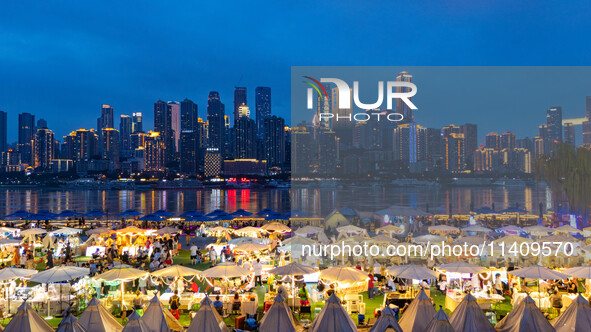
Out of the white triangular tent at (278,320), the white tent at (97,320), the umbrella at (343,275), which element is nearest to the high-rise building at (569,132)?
the umbrella at (343,275)

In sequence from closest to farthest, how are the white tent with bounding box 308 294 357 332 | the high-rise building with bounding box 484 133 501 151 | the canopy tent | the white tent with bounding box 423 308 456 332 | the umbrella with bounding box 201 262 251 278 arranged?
1. the canopy tent
2. the white tent with bounding box 423 308 456 332
3. the white tent with bounding box 308 294 357 332
4. the umbrella with bounding box 201 262 251 278
5. the high-rise building with bounding box 484 133 501 151

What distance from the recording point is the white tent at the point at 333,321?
807cm

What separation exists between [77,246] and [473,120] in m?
18.6

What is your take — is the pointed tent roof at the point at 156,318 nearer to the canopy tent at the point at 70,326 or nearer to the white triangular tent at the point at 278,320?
the canopy tent at the point at 70,326

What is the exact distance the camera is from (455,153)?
2434 centimetres

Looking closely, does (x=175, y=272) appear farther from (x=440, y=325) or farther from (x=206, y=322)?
(x=440, y=325)

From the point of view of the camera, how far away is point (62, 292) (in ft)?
40.0

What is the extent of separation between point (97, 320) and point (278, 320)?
310 centimetres

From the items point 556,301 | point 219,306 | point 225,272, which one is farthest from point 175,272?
point 556,301

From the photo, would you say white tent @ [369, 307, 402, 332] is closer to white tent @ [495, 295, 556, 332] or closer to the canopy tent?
white tent @ [495, 295, 556, 332]

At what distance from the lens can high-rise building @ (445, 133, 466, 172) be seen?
936 inches

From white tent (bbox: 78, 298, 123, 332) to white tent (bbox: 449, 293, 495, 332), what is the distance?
19.4 feet

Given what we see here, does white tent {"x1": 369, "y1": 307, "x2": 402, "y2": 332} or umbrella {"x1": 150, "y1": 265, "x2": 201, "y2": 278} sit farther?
umbrella {"x1": 150, "y1": 265, "x2": 201, "y2": 278}

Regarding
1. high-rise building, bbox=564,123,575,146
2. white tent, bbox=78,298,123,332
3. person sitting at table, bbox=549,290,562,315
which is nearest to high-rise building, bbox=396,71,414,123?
high-rise building, bbox=564,123,575,146
